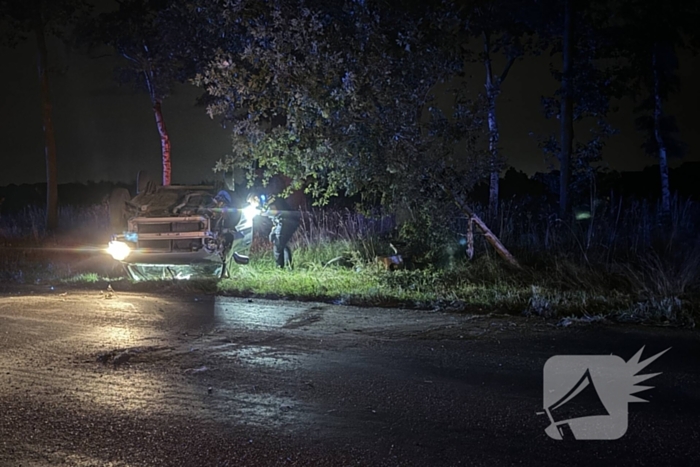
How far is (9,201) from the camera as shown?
238 ft

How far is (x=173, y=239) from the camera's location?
1238 cm

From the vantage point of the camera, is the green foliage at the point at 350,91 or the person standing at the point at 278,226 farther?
the person standing at the point at 278,226

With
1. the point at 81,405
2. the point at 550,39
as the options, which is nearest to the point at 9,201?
the point at 550,39

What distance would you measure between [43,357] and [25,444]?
2.47m

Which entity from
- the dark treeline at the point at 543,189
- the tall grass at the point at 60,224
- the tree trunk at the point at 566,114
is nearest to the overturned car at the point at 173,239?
the dark treeline at the point at 543,189

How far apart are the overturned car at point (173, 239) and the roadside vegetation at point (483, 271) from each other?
1.23 feet

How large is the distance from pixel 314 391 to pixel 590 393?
229cm

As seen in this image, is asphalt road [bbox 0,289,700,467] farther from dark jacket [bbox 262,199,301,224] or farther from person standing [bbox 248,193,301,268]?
dark jacket [bbox 262,199,301,224]

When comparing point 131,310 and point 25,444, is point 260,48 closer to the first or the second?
point 131,310

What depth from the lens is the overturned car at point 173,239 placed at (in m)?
12.3

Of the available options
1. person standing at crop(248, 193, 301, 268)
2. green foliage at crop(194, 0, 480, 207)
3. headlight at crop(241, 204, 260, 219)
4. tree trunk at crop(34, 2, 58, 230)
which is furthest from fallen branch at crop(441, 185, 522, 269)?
tree trunk at crop(34, 2, 58, 230)

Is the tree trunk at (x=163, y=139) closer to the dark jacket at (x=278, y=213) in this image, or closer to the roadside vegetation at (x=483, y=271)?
the roadside vegetation at (x=483, y=271)

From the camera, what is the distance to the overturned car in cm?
1230

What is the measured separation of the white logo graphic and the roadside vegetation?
2.07 meters
